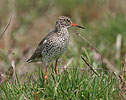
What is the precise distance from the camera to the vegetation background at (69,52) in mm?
4543

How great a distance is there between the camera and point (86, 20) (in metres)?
11.8

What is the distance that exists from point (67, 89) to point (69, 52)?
2888 mm

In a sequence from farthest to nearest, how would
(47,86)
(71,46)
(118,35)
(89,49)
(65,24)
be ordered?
1. (118,35)
2. (71,46)
3. (89,49)
4. (65,24)
5. (47,86)

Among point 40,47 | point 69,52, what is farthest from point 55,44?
point 69,52

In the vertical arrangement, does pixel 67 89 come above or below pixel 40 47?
below

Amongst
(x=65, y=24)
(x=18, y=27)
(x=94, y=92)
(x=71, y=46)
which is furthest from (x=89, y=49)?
(x=18, y=27)

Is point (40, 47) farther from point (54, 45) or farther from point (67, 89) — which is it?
point (67, 89)

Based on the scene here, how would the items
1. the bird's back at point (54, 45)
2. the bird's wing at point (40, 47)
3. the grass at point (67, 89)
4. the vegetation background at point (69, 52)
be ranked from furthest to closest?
the bird's wing at point (40, 47) → the bird's back at point (54, 45) → the vegetation background at point (69, 52) → the grass at point (67, 89)

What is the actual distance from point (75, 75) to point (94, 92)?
0.56 metres

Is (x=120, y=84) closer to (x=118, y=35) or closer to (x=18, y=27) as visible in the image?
(x=118, y=35)

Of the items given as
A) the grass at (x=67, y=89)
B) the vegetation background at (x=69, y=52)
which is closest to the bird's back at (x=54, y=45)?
the vegetation background at (x=69, y=52)

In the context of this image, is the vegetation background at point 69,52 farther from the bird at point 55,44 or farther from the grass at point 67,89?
the bird at point 55,44

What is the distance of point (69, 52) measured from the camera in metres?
7.50

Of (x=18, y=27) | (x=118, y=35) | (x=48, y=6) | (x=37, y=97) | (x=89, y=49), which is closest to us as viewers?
(x=37, y=97)
